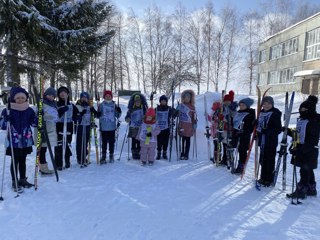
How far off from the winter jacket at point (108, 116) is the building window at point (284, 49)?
2652cm

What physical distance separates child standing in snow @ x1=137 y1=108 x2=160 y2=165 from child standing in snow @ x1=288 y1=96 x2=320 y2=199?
10.3 ft

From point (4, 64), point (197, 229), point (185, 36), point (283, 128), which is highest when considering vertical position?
point (185, 36)

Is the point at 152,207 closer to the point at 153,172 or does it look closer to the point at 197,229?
the point at 197,229

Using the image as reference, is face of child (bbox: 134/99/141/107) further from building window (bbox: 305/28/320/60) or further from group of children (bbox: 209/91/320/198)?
building window (bbox: 305/28/320/60)

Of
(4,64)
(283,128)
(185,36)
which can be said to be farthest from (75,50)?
(185,36)

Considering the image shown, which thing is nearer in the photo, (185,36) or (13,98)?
(13,98)

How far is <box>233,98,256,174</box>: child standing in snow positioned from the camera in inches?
235

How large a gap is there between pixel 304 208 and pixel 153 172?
2.96 metres

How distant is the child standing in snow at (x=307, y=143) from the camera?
4.78m

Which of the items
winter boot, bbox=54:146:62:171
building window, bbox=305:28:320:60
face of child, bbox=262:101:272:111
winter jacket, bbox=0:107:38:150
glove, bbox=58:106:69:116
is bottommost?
winter boot, bbox=54:146:62:171

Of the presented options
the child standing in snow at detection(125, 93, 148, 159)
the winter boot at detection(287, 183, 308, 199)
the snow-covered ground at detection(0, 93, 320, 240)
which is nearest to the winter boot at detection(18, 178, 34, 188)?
the snow-covered ground at detection(0, 93, 320, 240)

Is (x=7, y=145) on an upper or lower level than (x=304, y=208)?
upper

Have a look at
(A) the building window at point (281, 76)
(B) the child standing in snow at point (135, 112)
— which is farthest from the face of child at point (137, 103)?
(A) the building window at point (281, 76)

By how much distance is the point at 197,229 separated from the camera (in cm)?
369
